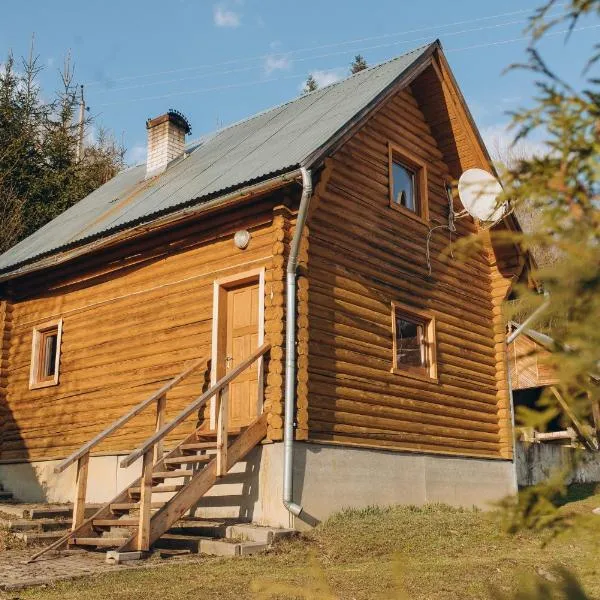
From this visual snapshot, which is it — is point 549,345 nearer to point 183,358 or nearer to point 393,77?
point 183,358

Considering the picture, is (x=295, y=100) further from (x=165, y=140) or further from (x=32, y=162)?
(x=32, y=162)

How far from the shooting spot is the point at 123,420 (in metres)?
9.84

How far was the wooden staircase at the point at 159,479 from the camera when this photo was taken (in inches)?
340

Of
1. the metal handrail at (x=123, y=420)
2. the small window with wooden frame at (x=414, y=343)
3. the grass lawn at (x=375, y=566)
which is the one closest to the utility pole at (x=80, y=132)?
the small window with wooden frame at (x=414, y=343)

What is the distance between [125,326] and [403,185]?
528 cm

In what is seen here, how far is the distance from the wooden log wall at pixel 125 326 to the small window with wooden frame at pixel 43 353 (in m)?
0.18

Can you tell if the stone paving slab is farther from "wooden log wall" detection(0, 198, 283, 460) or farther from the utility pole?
the utility pole

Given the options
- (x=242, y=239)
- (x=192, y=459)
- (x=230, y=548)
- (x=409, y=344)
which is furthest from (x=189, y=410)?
(x=409, y=344)

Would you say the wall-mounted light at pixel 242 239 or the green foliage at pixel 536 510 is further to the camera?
the wall-mounted light at pixel 242 239

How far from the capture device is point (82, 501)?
9.48 m

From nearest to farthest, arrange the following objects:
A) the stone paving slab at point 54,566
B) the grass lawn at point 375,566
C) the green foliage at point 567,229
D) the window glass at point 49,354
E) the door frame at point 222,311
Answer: the green foliage at point 567,229 < the grass lawn at point 375,566 < the stone paving slab at point 54,566 < the door frame at point 222,311 < the window glass at point 49,354

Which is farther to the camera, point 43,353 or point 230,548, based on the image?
point 43,353

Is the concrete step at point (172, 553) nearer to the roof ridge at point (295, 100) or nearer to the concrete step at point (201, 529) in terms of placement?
the concrete step at point (201, 529)

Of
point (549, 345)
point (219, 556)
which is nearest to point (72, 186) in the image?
point (219, 556)
